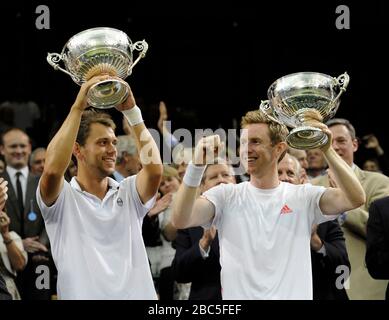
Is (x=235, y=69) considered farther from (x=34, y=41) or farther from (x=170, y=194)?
(x=170, y=194)

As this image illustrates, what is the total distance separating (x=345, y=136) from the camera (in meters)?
6.57

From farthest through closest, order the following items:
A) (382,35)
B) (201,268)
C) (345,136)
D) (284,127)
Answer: (382,35)
(345,136)
(201,268)
(284,127)

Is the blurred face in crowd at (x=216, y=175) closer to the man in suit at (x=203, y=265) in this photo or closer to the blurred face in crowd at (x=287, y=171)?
the man in suit at (x=203, y=265)

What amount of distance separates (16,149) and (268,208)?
3.13 metres

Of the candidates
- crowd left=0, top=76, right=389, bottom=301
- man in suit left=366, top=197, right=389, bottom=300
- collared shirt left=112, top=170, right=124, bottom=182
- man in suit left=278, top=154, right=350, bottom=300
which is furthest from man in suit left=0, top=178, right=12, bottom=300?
man in suit left=366, top=197, right=389, bottom=300

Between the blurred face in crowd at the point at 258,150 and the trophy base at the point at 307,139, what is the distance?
1.30 ft

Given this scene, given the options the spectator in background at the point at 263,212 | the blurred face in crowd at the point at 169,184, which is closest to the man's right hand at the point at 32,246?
the blurred face in crowd at the point at 169,184

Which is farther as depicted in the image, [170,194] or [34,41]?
[34,41]

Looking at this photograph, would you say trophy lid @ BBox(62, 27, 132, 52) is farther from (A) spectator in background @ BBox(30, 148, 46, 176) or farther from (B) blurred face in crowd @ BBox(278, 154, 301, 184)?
(A) spectator in background @ BBox(30, 148, 46, 176)

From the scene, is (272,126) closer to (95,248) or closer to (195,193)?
(195,193)

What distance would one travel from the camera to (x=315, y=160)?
300 inches

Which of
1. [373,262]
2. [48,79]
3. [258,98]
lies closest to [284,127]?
[373,262]

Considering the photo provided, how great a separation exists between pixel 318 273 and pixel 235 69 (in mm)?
3885

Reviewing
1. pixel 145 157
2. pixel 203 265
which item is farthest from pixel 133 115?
pixel 203 265
